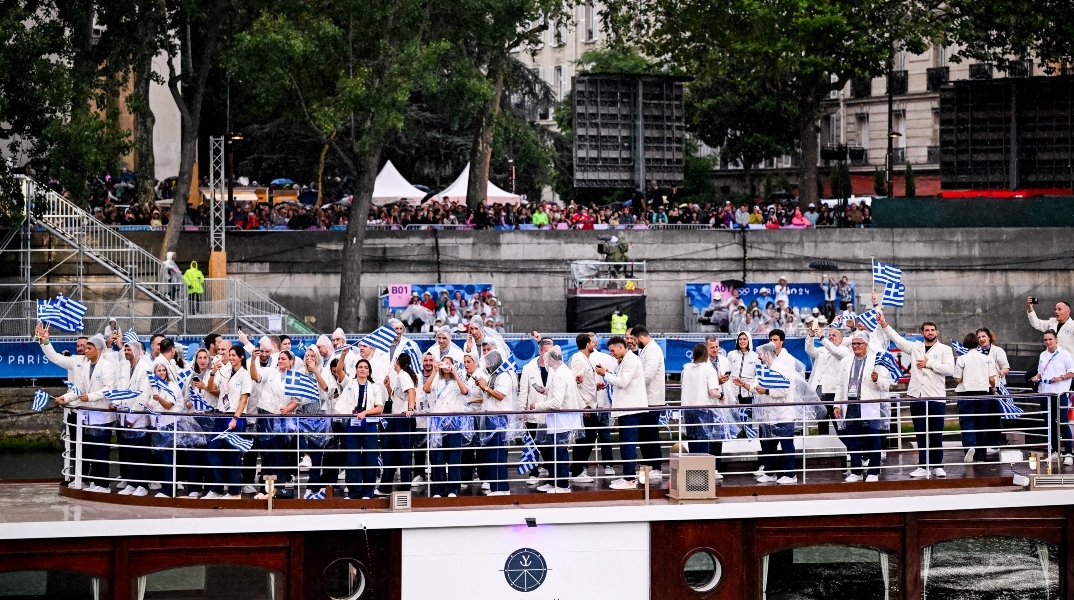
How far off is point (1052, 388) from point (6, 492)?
34.8ft

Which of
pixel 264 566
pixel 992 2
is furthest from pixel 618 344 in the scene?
pixel 992 2

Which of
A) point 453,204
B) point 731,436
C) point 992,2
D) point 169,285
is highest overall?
point 992,2

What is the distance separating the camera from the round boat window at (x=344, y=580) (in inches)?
546

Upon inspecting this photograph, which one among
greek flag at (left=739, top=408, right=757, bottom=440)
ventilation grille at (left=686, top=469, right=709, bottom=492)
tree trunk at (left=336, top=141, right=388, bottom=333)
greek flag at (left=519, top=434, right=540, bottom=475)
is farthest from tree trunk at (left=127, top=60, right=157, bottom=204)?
ventilation grille at (left=686, top=469, right=709, bottom=492)

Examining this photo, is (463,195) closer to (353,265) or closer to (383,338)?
(353,265)

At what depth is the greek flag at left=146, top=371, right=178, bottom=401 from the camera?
15641 millimetres

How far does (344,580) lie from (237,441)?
5.69 feet

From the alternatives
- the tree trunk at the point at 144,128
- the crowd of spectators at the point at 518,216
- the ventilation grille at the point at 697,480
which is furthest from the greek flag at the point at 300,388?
the crowd of spectators at the point at 518,216

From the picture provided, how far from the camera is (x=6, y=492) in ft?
51.9

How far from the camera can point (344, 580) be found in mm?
14117

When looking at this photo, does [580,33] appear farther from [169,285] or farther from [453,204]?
[169,285]

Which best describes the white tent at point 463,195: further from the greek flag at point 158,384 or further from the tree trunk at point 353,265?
the greek flag at point 158,384

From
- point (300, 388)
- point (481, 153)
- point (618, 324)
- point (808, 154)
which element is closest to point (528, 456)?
point (300, 388)

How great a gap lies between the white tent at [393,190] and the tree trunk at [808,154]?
11065 millimetres
